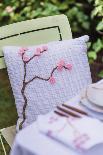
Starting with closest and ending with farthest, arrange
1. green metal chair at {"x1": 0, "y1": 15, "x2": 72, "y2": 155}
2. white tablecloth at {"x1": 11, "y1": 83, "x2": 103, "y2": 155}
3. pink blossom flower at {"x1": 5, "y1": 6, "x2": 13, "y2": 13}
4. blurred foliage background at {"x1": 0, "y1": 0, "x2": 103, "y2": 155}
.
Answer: white tablecloth at {"x1": 11, "y1": 83, "x2": 103, "y2": 155} < green metal chair at {"x1": 0, "y1": 15, "x2": 72, "y2": 155} < blurred foliage background at {"x1": 0, "y1": 0, "x2": 103, "y2": 155} < pink blossom flower at {"x1": 5, "y1": 6, "x2": 13, "y2": 13}

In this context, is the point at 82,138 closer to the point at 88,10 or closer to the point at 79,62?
the point at 79,62

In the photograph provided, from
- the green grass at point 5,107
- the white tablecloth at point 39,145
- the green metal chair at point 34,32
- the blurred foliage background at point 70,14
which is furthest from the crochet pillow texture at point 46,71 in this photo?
the blurred foliage background at point 70,14

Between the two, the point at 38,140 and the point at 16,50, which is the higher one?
the point at 16,50

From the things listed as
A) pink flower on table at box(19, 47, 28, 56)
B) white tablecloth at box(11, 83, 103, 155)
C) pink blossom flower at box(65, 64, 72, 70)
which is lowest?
white tablecloth at box(11, 83, 103, 155)

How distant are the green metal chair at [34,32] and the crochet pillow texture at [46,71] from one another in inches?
5.1

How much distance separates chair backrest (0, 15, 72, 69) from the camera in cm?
241

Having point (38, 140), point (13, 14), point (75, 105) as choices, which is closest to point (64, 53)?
point (75, 105)

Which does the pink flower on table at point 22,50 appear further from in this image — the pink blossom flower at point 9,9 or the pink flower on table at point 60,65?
the pink blossom flower at point 9,9

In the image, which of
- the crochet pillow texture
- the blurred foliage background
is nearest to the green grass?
the blurred foliage background

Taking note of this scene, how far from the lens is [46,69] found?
89.1 inches

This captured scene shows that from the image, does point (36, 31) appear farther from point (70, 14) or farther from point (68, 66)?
point (70, 14)

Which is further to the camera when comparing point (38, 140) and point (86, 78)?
point (86, 78)

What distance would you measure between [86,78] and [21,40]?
1.43 feet

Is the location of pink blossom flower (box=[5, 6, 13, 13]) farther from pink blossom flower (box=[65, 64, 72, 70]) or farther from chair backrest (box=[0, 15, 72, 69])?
pink blossom flower (box=[65, 64, 72, 70])
